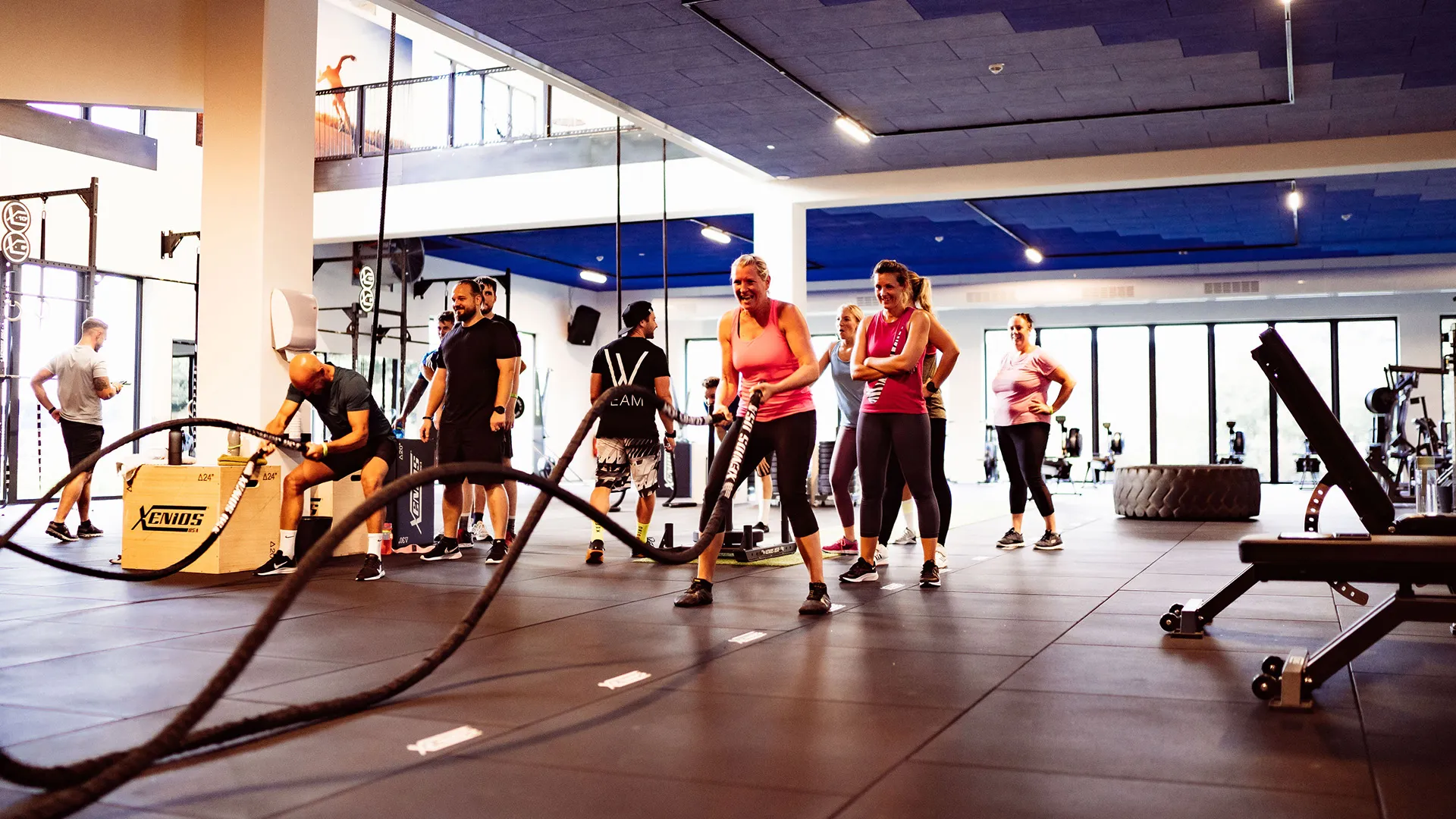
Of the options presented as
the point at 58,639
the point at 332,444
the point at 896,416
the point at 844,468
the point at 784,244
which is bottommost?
the point at 58,639

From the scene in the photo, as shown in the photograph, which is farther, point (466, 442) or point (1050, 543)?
point (1050, 543)

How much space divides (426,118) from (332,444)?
8975 millimetres

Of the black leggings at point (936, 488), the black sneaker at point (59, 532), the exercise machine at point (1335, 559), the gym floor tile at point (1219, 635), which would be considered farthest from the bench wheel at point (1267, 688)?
the black sneaker at point (59, 532)

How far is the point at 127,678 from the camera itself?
2984 mm

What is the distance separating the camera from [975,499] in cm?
1323

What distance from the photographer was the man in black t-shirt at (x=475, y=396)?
5.86 meters

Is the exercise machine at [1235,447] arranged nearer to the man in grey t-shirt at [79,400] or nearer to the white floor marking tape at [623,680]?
the man in grey t-shirt at [79,400]

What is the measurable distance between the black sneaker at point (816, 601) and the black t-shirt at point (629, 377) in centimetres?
221

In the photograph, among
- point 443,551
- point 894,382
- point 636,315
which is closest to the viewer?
point 894,382

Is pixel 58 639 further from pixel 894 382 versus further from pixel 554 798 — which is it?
pixel 894 382

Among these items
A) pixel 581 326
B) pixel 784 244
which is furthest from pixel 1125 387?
pixel 784 244

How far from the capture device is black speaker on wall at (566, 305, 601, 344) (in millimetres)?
18250

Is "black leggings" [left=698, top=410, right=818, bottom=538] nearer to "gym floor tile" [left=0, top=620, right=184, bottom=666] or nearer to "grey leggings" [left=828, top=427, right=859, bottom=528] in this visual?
"grey leggings" [left=828, top=427, right=859, bottom=528]

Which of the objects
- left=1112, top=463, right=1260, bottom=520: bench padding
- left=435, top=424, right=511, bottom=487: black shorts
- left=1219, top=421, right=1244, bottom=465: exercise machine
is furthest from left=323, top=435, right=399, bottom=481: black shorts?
left=1219, top=421, right=1244, bottom=465: exercise machine
